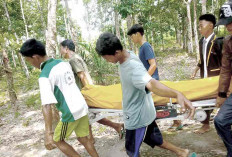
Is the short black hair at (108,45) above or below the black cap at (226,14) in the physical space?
below

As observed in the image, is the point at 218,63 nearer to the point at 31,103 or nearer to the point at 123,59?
the point at 123,59

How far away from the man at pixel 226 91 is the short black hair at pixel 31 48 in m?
1.99

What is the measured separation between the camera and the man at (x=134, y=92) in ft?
5.61

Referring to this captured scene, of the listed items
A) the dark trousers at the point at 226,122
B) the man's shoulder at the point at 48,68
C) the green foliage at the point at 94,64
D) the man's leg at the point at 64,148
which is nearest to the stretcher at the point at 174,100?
the dark trousers at the point at 226,122

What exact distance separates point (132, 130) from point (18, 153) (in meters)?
2.85

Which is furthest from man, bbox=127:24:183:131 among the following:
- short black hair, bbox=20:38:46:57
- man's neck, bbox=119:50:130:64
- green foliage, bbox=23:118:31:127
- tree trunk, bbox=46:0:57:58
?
green foliage, bbox=23:118:31:127

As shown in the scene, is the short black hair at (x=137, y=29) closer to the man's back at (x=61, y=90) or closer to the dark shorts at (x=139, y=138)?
the man's back at (x=61, y=90)

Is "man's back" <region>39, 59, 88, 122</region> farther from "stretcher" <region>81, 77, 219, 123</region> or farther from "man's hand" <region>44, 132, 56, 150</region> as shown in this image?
"stretcher" <region>81, 77, 219, 123</region>

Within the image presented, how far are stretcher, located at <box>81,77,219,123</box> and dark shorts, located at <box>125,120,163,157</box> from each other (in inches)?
17.2

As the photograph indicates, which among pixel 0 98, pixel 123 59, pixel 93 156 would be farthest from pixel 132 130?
pixel 0 98

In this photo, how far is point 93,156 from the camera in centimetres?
278

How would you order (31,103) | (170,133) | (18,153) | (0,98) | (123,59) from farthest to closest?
(0,98), (31,103), (18,153), (170,133), (123,59)

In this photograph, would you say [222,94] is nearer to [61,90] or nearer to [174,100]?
[174,100]

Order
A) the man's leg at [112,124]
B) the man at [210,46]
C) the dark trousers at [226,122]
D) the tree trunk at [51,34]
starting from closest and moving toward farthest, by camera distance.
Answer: the dark trousers at [226,122], the man at [210,46], the man's leg at [112,124], the tree trunk at [51,34]
